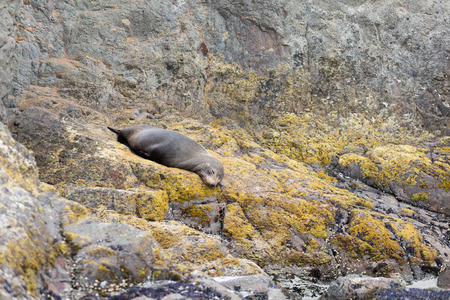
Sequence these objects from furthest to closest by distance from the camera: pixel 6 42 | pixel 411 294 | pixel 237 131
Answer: pixel 237 131 → pixel 6 42 → pixel 411 294

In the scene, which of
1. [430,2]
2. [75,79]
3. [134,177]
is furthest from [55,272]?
[430,2]

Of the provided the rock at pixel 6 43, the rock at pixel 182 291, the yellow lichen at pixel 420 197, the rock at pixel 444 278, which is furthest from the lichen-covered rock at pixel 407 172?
the rock at pixel 6 43

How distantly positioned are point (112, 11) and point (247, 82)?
3.88m

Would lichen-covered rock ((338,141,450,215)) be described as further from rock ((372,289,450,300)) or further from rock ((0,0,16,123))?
rock ((0,0,16,123))

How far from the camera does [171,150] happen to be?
680cm

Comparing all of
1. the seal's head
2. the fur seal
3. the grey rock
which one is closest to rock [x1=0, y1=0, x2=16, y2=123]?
the grey rock

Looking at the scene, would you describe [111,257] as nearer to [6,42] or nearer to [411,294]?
[411,294]

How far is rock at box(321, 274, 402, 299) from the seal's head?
2.66 m

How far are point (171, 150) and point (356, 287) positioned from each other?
160 inches

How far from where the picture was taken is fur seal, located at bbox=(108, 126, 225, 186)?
640 centimetres

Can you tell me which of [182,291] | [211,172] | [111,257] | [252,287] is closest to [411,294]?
[252,287]

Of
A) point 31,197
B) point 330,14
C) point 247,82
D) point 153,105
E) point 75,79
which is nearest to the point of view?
point 31,197

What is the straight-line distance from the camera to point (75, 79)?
8109 mm

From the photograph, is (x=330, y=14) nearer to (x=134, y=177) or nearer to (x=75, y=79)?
(x=75, y=79)
